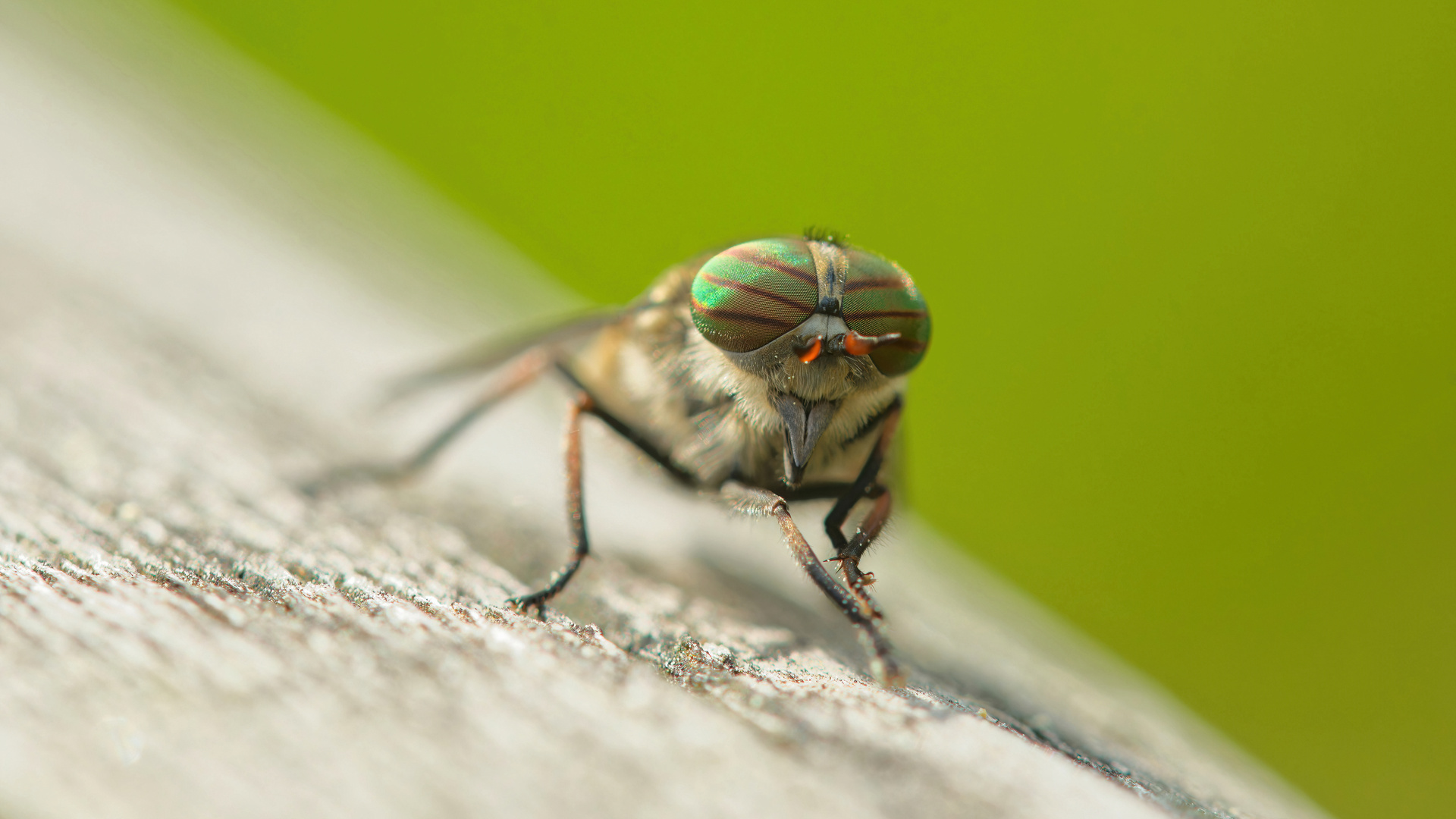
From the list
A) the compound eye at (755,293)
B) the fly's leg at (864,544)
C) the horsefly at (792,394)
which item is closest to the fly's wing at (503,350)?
the horsefly at (792,394)

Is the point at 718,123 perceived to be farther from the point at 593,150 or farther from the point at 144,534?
the point at 144,534

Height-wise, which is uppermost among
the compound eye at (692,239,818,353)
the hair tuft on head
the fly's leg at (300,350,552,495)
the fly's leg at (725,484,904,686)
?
the hair tuft on head

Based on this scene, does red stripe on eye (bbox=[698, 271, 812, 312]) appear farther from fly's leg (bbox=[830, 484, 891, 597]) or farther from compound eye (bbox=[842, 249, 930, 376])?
fly's leg (bbox=[830, 484, 891, 597])

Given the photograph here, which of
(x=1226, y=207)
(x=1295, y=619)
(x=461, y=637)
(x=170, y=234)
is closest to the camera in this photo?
(x=461, y=637)

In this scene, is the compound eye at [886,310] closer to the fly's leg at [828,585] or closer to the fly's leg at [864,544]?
the fly's leg at [864,544]

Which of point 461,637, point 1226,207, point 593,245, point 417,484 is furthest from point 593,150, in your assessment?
point 461,637

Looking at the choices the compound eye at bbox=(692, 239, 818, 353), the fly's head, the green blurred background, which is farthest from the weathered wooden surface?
the green blurred background
